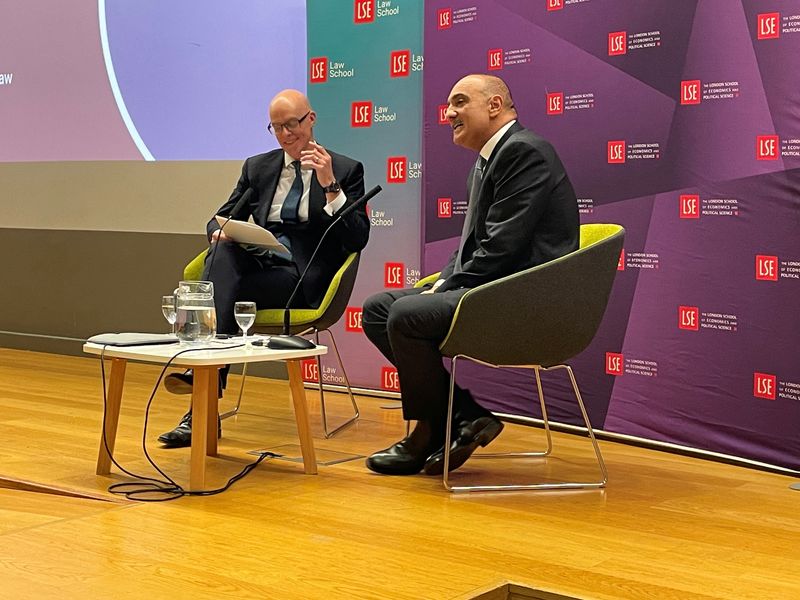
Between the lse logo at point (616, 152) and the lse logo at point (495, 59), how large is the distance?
0.66m

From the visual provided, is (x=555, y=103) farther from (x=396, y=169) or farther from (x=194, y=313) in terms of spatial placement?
(x=194, y=313)

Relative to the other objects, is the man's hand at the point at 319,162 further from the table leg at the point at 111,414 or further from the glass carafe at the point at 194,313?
the table leg at the point at 111,414

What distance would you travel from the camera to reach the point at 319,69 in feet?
18.0

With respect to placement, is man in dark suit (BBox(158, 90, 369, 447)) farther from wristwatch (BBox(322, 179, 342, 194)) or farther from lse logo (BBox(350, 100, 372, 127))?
lse logo (BBox(350, 100, 372, 127))

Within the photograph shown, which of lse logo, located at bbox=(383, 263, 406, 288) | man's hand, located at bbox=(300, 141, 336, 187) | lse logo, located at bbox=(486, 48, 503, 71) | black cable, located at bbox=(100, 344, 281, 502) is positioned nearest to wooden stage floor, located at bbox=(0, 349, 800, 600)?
black cable, located at bbox=(100, 344, 281, 502)

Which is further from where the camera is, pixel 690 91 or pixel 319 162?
pixel 319 162

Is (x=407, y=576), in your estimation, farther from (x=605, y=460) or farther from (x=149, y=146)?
(x=149, y=146)

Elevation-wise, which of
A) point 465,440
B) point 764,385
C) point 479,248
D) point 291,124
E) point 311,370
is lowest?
point 311,370

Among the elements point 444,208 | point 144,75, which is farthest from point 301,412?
point 144,75

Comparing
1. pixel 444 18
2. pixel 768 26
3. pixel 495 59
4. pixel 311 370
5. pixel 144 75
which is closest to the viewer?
pixel 768 26

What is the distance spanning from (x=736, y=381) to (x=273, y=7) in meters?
3.10

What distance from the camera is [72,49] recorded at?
6.68 m

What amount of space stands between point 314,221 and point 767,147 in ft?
5.57

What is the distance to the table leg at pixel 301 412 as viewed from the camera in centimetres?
352
